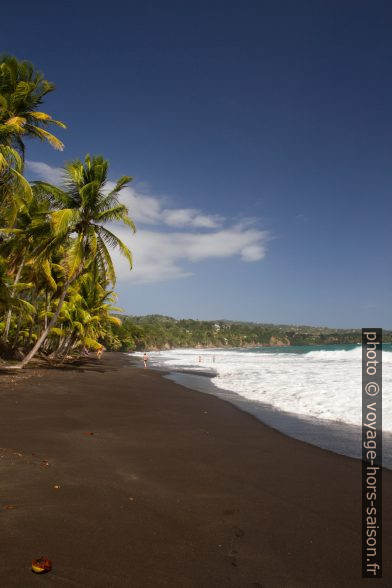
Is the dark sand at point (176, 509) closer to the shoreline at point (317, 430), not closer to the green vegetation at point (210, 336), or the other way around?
the shoreline at point (317, 430)

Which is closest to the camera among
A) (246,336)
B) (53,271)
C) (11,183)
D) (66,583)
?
(66,583)

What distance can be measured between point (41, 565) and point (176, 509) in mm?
1470

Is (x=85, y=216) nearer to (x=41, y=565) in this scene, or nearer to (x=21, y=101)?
(x=21, y=101)

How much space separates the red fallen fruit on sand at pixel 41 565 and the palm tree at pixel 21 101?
53.4 ft

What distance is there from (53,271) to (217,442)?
18940 mm

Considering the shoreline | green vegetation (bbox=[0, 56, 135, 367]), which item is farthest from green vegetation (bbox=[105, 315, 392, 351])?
the shoreline

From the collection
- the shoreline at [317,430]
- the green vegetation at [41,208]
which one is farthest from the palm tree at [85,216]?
the shoreline at [317,430]

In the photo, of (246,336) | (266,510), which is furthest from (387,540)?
(246,336)

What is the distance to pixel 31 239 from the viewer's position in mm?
18594

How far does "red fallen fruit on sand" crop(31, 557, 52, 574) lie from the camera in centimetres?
243

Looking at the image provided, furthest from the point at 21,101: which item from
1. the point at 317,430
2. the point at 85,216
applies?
the point at 317,430

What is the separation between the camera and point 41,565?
2.46 metres

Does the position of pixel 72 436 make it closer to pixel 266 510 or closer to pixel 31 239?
pixel 266 510

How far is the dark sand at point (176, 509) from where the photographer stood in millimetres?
2627
